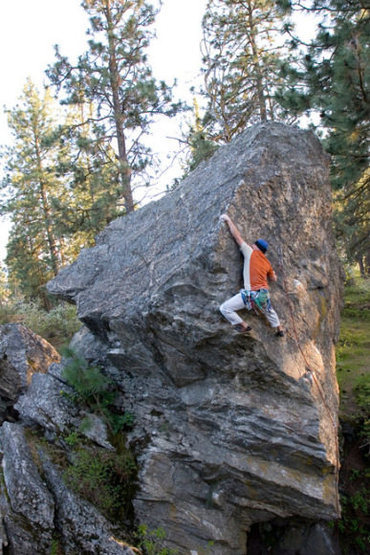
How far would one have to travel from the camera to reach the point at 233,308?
6016 mm

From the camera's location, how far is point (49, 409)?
26.6ft

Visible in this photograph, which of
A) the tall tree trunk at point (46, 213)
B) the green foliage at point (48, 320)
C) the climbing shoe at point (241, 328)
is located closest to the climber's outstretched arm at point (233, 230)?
the climbing shoe at point (241, 328)

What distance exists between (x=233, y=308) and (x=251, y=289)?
15.9 inches

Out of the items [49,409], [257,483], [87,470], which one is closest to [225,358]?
[257,483]

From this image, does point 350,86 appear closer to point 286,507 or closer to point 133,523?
point 286,507

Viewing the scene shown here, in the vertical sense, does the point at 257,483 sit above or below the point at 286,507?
above

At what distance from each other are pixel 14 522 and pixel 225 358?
465 centimetres

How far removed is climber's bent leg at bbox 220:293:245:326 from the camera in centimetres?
598

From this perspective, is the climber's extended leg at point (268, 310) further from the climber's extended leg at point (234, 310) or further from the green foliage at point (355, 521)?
the green foliage at point (355, 521)

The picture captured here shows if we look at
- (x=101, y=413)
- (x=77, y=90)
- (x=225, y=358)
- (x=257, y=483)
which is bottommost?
(x=257, y=483)

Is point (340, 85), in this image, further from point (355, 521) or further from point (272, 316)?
point (355, 521)

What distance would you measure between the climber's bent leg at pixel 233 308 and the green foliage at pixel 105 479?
11.4ft

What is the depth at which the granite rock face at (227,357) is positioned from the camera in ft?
21.0

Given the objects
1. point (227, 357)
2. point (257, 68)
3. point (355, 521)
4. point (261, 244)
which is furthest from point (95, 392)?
point (257, 68)
